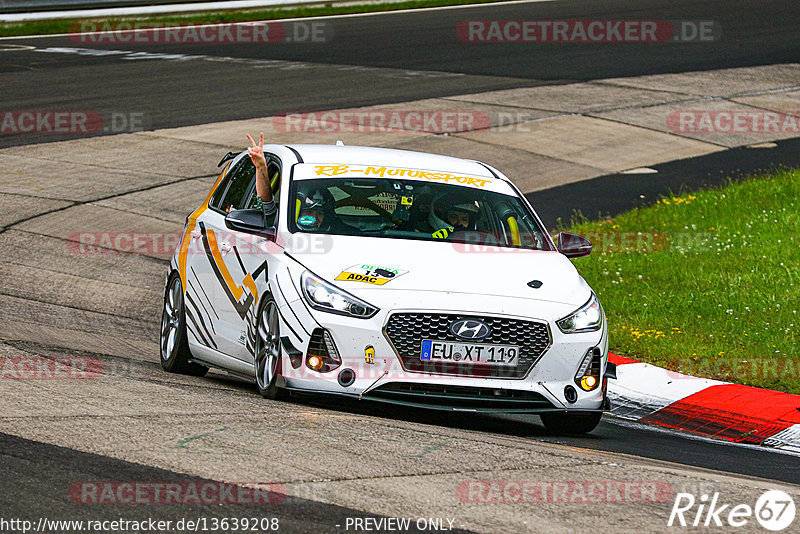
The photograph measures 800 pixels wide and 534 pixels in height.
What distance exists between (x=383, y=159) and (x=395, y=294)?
75.9 inches

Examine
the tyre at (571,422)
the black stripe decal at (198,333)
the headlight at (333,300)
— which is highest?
the headlight at (333,300)

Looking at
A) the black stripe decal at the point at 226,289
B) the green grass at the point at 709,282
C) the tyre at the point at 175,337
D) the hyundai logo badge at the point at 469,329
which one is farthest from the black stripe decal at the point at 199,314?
the green grass at the point at 709,282

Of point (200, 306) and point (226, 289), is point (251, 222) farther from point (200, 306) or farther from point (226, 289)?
point (200, 306)

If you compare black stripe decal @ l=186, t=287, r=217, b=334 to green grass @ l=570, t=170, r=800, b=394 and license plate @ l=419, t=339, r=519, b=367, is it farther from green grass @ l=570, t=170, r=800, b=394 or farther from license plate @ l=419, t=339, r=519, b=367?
green grass @ l=570, t=170, r=800, b=394

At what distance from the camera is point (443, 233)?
8852 mm

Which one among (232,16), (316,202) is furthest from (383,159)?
(232,16)

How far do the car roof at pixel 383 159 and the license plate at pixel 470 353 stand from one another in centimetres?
200

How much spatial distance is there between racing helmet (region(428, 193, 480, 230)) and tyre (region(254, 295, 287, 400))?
140 centimetres

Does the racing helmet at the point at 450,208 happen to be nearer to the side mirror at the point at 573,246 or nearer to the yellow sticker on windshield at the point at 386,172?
the yellow sticker on windshield at the point at 386,172

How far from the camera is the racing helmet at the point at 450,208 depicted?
29.3ft

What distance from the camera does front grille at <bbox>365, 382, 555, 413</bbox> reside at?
7.78 metres

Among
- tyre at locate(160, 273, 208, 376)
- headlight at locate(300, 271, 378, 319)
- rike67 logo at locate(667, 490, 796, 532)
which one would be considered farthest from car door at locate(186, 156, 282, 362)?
rike67 logo at locate(667, 490, 796, 532)

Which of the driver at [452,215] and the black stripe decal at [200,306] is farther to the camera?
the black stripe decal at [200,306]

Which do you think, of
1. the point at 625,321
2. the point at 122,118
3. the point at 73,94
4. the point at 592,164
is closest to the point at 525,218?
the point at 625,321
